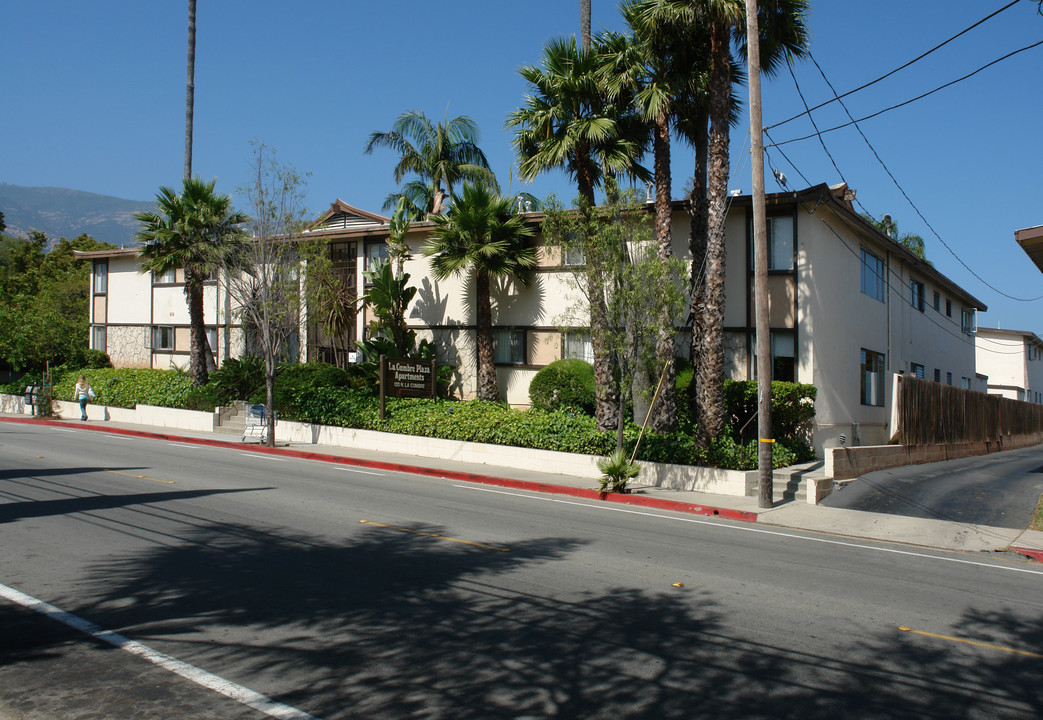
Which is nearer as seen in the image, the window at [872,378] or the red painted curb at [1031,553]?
the red painted curb at [1031,553]

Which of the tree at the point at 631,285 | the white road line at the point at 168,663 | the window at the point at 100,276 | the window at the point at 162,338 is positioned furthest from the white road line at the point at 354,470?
the window at the point at 100,276

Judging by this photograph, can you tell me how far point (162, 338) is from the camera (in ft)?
111

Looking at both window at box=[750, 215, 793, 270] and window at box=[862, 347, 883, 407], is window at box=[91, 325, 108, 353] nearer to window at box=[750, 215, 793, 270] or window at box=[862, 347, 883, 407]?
window at box=[750, 215, 793, 270]

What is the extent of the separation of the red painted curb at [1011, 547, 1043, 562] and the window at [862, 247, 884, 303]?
14263 millimetres

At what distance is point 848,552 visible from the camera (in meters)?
10.6

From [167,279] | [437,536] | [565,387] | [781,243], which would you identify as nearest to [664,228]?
[781,243]

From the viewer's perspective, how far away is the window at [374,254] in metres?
27.6

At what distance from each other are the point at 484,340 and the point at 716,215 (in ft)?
29.6

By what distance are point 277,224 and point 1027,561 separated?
19215mm

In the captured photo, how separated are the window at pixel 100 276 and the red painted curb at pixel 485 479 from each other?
40.5 ft

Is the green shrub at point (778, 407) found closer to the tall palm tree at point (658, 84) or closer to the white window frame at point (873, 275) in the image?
the tall palm tree at point (658, 84)

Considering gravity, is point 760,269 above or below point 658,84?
below

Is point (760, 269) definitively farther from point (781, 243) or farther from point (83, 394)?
point (83, 394)

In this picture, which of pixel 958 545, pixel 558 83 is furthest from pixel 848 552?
pixel 558 83
